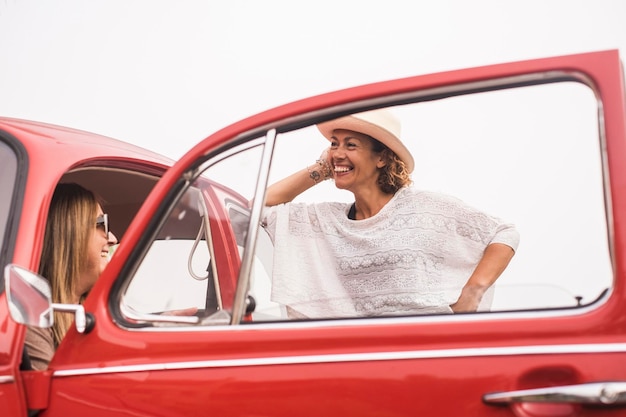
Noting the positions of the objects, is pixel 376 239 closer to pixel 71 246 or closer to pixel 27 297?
pixel 27 297

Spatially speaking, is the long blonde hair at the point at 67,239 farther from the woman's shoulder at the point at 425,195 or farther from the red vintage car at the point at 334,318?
the woman's shoulder at the point at 425,195

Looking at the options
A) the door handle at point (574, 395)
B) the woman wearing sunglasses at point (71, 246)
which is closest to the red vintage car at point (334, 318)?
the door handle at point (574, 395)

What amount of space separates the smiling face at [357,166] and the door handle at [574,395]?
1.15 metres

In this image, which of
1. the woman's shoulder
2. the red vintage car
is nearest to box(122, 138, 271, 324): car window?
the red vintage car

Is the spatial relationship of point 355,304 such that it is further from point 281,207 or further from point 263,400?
point 263,400

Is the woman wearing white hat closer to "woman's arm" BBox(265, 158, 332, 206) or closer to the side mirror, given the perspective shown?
"woman's arm" BBox(265, 158, 332, 206)

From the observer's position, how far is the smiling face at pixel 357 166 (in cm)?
248

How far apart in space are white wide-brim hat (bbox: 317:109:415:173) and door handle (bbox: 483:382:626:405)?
82 centimetres

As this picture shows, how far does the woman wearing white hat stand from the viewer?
2016 millimetres

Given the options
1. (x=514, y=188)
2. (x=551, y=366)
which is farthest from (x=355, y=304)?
(x=551, y=366)

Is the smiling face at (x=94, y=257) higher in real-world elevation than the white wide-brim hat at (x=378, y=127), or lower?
lower

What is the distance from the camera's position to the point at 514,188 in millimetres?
1885

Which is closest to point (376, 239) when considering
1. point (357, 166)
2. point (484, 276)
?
point (357, 166)

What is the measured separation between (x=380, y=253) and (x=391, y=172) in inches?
12.4
